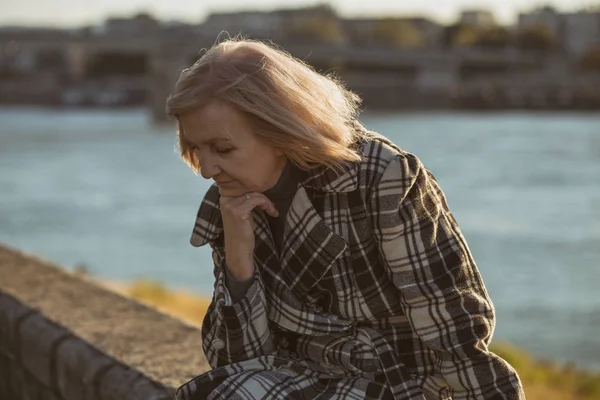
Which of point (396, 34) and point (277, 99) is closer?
point (277, 99)

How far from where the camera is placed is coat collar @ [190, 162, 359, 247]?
54.0 inches

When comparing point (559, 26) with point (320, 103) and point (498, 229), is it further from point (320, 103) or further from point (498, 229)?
point (320, 103)

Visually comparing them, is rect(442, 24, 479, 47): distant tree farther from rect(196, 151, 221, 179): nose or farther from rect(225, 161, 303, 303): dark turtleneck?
rect(196, 151, 221, 179): nose

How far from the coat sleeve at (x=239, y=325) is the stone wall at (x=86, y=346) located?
0.91 feet

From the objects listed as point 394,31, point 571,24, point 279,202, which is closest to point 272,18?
point 394,31

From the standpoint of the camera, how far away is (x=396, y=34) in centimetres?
6781

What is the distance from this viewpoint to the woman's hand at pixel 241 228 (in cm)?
143

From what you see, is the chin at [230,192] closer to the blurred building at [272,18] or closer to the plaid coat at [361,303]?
the plaid coat at [361,303]

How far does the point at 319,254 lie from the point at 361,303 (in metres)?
0.09

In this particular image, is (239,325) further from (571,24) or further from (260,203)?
(571,24)

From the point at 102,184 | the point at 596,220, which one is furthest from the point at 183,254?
the point at 102,184

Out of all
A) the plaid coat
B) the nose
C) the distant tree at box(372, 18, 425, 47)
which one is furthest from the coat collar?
the distant tree at box(372, 18, 425, 47)

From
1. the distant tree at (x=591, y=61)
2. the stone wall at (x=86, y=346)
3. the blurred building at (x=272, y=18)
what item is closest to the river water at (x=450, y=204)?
the stone wall at (x=86, y=346)

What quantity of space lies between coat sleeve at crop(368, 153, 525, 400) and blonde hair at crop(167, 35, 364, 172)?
0.08 meters
